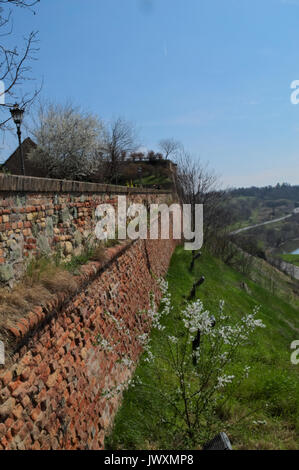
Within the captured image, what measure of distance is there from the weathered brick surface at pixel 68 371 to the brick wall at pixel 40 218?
18.0 inches

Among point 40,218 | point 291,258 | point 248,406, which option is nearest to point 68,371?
point 40,218

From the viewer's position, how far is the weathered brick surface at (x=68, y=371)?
233cm

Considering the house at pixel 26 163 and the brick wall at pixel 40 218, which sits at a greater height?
the house at pixel 26 163

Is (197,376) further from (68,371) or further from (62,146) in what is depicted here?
(62,146)

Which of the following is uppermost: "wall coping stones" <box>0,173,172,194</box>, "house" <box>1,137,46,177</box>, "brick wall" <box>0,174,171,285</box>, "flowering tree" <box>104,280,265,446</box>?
"house" <box>1,137,46,177</box>

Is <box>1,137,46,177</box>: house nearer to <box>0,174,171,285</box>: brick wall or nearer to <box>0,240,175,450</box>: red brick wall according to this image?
<box>0,174,171,285</box>: brick wall

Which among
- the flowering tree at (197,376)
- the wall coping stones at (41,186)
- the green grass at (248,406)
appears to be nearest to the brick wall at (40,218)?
the wall coping stones at (41,186)

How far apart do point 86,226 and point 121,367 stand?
2.06m

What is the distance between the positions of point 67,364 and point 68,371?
0.21ft

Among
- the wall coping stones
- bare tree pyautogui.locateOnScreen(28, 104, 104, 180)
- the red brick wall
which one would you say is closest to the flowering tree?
the red brick wall

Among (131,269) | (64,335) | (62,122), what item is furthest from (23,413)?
(62,122)

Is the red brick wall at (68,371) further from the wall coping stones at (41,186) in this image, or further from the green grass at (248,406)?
the wall coping stones at (41,186)

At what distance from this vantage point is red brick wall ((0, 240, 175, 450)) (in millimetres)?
2326

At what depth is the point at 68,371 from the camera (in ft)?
10.2
